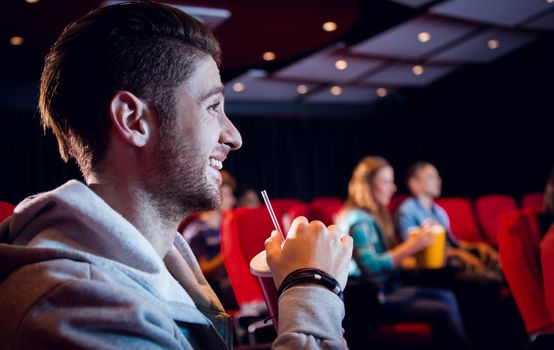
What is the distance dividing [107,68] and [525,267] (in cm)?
144

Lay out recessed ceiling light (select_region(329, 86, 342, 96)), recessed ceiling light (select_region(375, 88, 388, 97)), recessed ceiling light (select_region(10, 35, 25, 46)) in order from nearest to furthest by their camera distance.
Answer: recessed ceiling light (select_region(10, 35, 25, 46)) → recessed ceiling light (select_region(329, 86, 342, 96)) → recessed ceiling light (select_region(375, 88, 388, 97))

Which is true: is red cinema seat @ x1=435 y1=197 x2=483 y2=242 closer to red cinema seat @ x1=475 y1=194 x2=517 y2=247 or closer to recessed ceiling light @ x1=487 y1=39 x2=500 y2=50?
red cinema seat @ x1=475 y1=194 x2=517 y2=247

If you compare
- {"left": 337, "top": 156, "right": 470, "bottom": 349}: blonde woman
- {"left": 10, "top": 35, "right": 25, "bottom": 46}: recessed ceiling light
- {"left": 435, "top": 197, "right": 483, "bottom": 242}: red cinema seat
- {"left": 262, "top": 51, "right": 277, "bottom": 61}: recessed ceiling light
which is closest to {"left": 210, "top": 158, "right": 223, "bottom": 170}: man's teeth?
{"left": 337, "top": 156, "right": 470, "bottom": 349}: blonde woman

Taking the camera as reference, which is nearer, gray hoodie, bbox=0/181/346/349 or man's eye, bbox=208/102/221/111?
gray hoodie, bbox=0/181/346/349

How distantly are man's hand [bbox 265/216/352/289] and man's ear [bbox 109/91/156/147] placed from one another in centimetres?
26

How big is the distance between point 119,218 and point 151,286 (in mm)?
105

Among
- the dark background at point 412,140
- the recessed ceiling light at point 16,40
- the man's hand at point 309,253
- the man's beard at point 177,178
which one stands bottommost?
the man's hand at point 309,253

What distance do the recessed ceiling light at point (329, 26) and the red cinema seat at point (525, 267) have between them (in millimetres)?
3881

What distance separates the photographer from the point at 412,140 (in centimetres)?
977

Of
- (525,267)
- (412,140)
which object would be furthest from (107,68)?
(412,140)

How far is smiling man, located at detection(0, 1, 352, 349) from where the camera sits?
2.35 ft

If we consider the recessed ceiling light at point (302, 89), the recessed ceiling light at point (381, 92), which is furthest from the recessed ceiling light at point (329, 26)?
the recessed ceiling light at point (381, 92)

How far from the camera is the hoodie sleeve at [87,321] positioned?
654 mm

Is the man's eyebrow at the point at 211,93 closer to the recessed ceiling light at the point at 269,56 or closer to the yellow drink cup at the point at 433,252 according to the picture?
the yellow drink cup at the point at 433,252
